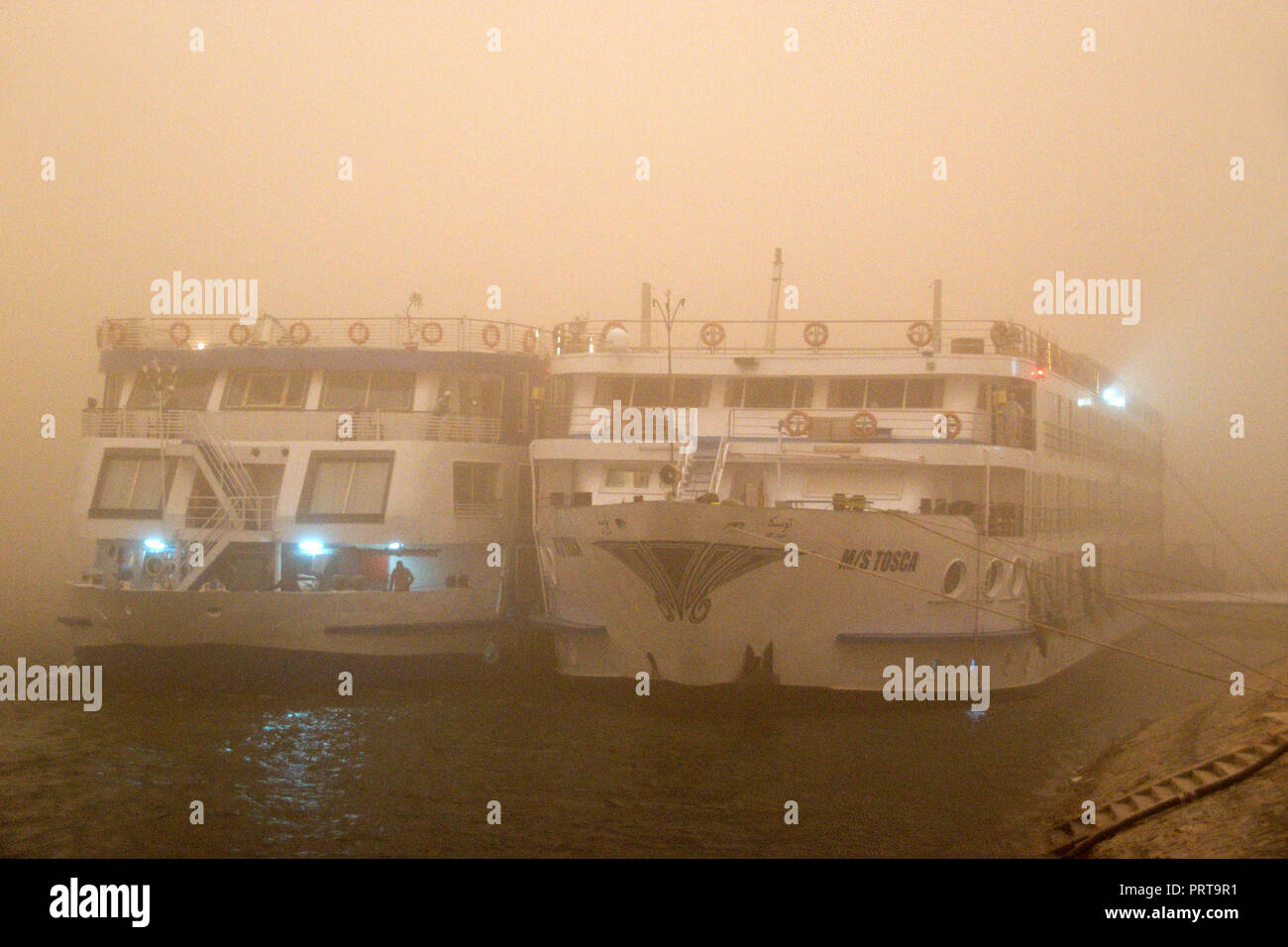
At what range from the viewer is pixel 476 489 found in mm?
32000

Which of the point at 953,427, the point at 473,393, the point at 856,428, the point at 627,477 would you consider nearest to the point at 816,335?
the point at 856,428

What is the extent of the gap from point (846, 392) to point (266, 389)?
48.7 feet

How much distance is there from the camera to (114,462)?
1224 inches

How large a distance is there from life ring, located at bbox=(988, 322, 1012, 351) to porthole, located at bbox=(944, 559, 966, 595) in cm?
579

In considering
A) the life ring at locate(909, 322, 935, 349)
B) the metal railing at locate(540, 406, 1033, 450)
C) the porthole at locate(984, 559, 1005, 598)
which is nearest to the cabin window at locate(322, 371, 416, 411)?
the metal railing at locate(540, 406, 1033, 450)

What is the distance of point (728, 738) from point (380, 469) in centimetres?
1209

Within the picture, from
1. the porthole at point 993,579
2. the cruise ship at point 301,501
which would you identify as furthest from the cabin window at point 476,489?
the porthole at point 993,579

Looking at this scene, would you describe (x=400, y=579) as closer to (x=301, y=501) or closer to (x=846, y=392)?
(x=301, y=501)

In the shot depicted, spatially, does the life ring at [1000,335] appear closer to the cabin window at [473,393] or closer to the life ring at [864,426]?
the life ring at [864,426]

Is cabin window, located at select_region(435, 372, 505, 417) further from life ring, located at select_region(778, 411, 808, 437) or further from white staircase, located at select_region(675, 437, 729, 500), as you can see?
life ring, located at select_region(778, 411, 808, 437)

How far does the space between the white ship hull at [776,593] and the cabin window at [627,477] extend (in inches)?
130
